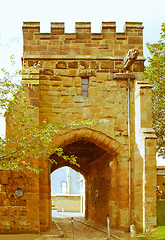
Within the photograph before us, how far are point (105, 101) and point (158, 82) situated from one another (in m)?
7.46

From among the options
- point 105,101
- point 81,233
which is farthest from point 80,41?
point 81,233

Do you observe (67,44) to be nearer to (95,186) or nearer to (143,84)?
(143,84)

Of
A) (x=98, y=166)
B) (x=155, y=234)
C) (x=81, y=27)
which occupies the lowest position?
(x=155, y=234)

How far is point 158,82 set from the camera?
21.1m

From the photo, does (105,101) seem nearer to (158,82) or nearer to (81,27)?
(81,27)

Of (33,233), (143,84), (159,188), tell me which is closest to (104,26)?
(143,84)

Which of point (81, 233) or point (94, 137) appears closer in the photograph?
point (94, 137)

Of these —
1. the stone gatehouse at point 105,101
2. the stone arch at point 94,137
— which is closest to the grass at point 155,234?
the stone gatehouse at point 105,101

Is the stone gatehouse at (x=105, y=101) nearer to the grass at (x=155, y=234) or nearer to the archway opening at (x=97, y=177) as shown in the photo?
the archway opening at (x=97, y=177)

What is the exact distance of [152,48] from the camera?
21391mm

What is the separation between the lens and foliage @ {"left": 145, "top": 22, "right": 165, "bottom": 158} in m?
20.9

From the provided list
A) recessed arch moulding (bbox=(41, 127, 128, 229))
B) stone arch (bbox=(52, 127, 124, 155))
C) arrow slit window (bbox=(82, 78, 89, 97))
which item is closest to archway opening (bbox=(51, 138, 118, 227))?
recessed arch moulding (bbox=(41, 127, 128, 229))

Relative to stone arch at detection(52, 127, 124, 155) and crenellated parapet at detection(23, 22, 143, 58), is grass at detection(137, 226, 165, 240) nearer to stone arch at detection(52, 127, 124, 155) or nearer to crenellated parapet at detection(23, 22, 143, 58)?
stone arch at detection(52, 127, 124, 155)

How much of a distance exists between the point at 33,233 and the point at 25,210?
76cm
